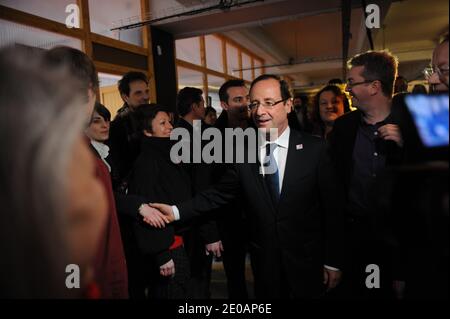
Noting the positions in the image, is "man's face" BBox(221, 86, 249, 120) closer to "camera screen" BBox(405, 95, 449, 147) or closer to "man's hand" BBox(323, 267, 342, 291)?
"man's hand" BBox(323, 267, 342, 291)

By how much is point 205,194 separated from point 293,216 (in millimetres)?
490

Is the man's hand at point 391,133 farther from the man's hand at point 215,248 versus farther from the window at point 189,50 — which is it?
the window at point 189,50

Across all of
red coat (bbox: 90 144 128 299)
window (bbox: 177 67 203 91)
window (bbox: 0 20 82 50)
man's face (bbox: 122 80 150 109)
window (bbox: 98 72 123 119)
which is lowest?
red coat (bbox: 90 144 128 299)

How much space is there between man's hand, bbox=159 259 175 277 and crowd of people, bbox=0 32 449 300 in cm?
1

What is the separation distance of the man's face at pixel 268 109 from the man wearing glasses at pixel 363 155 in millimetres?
414

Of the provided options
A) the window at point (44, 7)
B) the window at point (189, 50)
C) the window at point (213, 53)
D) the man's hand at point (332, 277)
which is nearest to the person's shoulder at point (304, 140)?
the man's hand at point (332, 277)

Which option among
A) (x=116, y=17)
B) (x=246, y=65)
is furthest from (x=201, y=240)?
(x=246, y=65)

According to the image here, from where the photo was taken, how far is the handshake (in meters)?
1.58

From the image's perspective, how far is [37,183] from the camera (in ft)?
1.51

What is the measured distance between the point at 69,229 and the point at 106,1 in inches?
230

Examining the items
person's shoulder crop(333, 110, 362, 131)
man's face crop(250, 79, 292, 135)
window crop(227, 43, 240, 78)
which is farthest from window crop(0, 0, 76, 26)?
window crop(227, 43, 240, 78)

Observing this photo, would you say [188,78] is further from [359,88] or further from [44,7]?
[359,88]

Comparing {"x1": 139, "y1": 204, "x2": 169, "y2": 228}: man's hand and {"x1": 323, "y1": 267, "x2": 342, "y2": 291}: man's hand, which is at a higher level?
{"x1": 139, "y1": 204, "x2": 169, "y2": 228}: man's hand

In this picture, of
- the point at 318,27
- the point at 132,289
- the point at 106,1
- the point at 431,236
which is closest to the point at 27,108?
the point at 431,236
